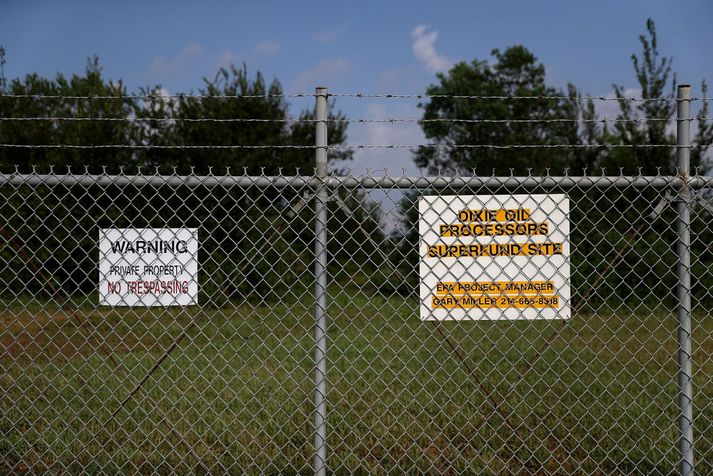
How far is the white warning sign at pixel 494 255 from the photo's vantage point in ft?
9.96

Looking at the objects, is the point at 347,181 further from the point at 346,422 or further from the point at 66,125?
the point at 66,125

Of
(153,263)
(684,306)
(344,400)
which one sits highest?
(153,263)

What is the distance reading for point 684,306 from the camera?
304cm

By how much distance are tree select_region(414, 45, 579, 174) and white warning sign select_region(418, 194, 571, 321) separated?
69.2 feet

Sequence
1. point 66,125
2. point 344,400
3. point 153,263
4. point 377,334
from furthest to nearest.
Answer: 1. point 66,125
2. point 344,400
3. point 377,334
4. point 153,263

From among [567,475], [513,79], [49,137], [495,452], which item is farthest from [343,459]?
[513,79]

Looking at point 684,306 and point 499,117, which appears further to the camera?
point 499,117

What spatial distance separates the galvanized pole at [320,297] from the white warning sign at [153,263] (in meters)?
0.63

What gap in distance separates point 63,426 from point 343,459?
90.7 inches

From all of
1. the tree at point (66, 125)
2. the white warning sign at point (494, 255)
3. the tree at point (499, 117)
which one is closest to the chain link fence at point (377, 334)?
the white warning sign at point (494, 255)

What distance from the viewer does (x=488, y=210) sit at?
3.06 metres

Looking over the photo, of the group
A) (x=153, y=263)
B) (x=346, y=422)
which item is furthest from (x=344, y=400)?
(x=153, y=263)

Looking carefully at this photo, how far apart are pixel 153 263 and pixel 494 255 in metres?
1.73

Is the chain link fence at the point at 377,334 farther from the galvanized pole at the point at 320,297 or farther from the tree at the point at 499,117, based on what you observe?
the tree at the point at 499,117
